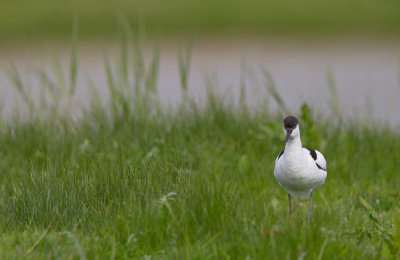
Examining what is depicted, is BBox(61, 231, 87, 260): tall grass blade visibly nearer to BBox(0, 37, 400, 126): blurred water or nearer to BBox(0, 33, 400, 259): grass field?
BBox(0, 33, 400, 259): grass field

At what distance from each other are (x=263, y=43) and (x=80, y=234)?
1001cm

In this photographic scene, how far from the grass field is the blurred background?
4.34 meters

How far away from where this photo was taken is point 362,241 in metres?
4.05

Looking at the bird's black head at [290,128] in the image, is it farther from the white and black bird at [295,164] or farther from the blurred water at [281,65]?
the blurred water at [281,65]

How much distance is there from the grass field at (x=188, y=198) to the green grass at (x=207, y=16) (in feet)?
24.2

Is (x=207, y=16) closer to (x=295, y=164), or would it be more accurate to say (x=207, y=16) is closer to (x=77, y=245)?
(x=295, y=164)

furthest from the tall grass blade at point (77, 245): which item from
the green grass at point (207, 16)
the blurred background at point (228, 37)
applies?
the green grass at point (207, 16)

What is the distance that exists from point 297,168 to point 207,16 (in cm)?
1033

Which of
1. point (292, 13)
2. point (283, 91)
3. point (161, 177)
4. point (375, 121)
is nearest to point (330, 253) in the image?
point (161, 177)

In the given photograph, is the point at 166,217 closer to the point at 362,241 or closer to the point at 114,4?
the point at 362,241

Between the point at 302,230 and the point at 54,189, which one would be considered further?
the point at 54,189

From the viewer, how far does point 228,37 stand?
13602 millimetres

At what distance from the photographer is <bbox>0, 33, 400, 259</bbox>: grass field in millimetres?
3596

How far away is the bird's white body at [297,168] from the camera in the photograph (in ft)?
13.5
